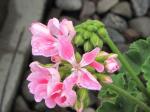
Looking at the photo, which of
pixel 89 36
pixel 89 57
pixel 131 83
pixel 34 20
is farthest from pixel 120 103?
pixel 34 20

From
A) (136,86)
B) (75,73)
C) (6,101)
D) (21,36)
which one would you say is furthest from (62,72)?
(21,36)

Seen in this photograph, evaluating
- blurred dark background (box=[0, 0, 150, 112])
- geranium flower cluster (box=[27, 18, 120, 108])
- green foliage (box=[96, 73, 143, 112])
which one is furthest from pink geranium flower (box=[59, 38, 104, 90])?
blurred dark background (box=[0, 0, 150, 112])

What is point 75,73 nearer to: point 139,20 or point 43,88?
point 43,88

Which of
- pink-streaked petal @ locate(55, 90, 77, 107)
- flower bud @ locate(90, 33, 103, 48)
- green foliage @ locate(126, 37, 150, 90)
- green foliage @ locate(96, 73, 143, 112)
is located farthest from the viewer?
green foliage @ locate(126, 37, 150, 90)

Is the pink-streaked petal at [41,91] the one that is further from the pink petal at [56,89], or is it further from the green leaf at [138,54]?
the green leaf at [138,54]

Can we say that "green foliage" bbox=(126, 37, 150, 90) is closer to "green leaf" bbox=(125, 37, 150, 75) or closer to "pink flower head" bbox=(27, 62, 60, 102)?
"green leaf" bbox=(125, 37, 150, 75)

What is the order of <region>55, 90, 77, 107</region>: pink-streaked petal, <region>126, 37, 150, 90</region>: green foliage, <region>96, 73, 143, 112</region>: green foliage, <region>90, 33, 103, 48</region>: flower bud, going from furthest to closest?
1. <region>126, 37, 150, 90</region>: green foliage
2. <region>96, 73, 143, 112</region>: green foliage
3. <region>90, 33, 103, 48</region>: flower bud
4. <region>55, 90, 77, 107</region>: pink-streaked petal

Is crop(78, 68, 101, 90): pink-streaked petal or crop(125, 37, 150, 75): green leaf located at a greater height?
crop(125, 37, 150, 75): green leaf

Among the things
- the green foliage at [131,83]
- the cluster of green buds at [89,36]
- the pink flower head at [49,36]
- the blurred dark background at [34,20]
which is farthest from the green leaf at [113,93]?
the blurred dark background at [34,20]
